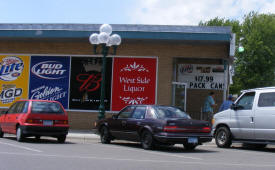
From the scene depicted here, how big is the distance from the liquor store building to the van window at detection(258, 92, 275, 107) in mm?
5677

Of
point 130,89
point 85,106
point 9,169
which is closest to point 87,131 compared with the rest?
point 85,106

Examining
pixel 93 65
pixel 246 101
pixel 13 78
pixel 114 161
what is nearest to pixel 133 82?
pixel 93 65

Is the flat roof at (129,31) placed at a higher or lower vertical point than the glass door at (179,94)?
higher

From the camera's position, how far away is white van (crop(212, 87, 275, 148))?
45.3 feet

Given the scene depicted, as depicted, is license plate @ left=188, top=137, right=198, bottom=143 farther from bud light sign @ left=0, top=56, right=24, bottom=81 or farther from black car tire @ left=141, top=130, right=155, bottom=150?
bud light sign @ left=0, top=56, right=24, bottom=81

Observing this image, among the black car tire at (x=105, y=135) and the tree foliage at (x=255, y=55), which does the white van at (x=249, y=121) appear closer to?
the black car tire at (x=105, y=135)

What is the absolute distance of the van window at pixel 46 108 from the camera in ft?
48.7

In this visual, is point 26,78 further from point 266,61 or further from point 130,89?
point 266,61

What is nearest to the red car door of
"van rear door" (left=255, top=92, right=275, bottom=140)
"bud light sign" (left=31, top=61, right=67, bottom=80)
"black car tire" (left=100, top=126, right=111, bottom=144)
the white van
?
"black car tire" (left=100, top=126, right=111, bottom=144)

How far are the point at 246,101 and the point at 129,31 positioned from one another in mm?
7254

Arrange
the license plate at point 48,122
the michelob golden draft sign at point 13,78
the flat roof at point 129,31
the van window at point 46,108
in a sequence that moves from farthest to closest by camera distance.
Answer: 1. the michelob golden draft sign at point 13,78
2. the flat roof at point 129,31
3. the van window at point 46,108
4. the license plate at point 48,122

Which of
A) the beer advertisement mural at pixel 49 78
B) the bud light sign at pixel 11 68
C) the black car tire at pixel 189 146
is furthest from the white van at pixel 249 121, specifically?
the bud light sign at pixel 11 68

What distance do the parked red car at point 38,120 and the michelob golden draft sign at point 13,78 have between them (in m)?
6.48

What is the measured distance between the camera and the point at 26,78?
72.1 ft
